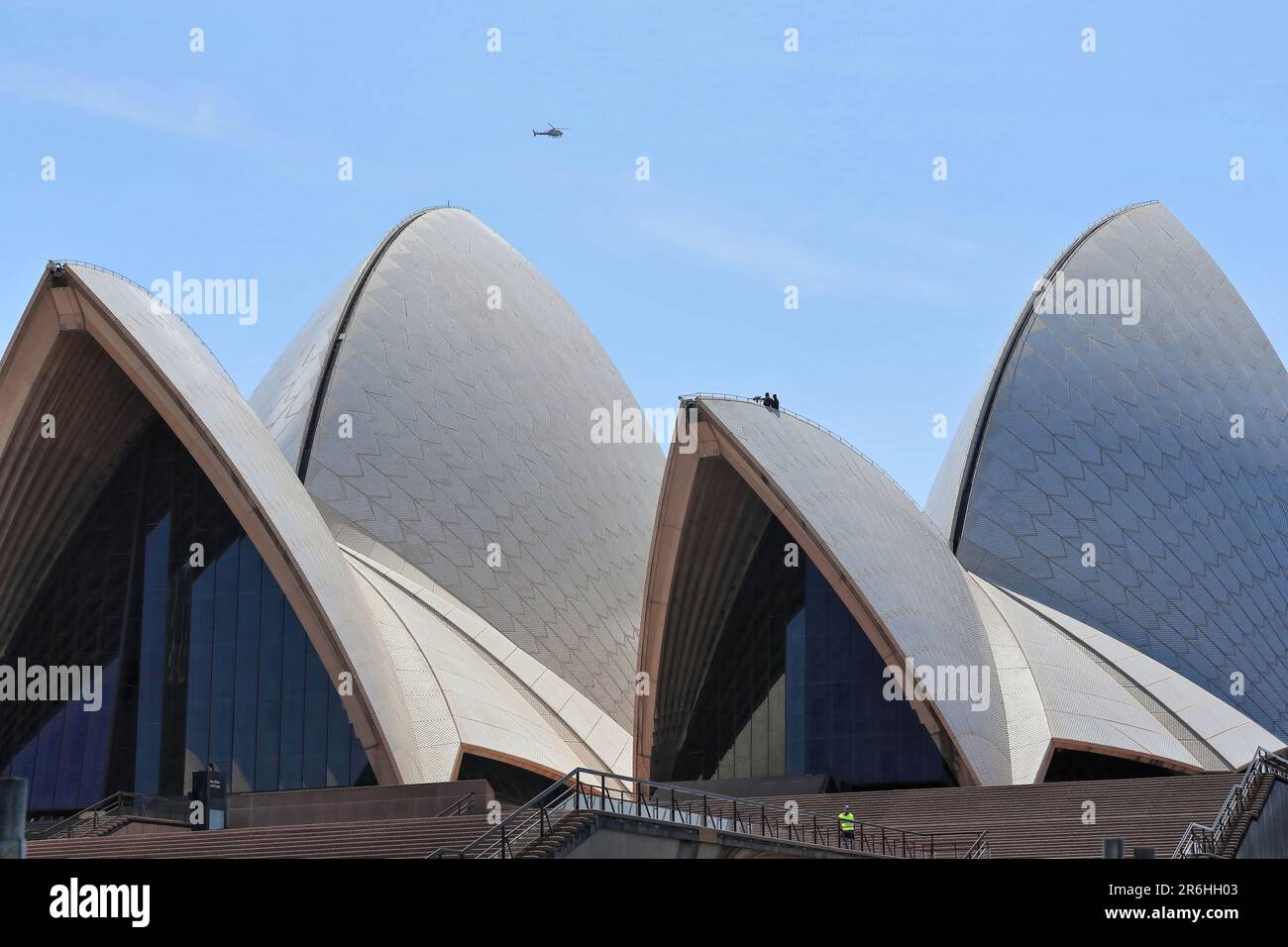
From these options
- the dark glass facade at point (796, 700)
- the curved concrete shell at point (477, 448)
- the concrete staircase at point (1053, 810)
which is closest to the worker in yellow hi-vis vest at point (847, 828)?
the concrete staircase at point (1053, 810)

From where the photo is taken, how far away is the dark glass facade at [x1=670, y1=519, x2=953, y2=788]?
29.2 m

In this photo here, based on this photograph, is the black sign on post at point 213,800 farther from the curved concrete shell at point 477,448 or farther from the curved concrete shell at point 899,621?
the curved concrete shell at point 477,448

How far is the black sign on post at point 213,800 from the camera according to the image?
25.4 metres

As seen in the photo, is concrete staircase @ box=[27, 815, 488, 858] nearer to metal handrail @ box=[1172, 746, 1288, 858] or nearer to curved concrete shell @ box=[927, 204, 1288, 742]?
metal handrail @ box=[1172, 746, 1288, 858]

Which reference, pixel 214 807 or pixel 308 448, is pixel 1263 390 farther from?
pixel 214 807

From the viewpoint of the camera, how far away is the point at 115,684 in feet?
99.1

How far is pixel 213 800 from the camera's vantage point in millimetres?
25469

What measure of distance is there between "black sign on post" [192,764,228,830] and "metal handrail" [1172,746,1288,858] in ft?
41.7

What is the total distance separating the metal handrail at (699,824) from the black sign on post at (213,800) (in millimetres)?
5180

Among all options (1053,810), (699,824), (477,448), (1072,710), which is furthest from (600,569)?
(699,824)

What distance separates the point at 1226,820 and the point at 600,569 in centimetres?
1781

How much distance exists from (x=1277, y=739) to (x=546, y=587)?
13.6m

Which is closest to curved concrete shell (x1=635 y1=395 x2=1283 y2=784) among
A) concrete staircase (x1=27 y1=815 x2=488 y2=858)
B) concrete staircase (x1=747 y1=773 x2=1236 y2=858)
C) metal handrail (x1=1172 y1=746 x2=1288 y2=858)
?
concrete staircase (x1=747 y1=773 x2=1236 y2=858)
